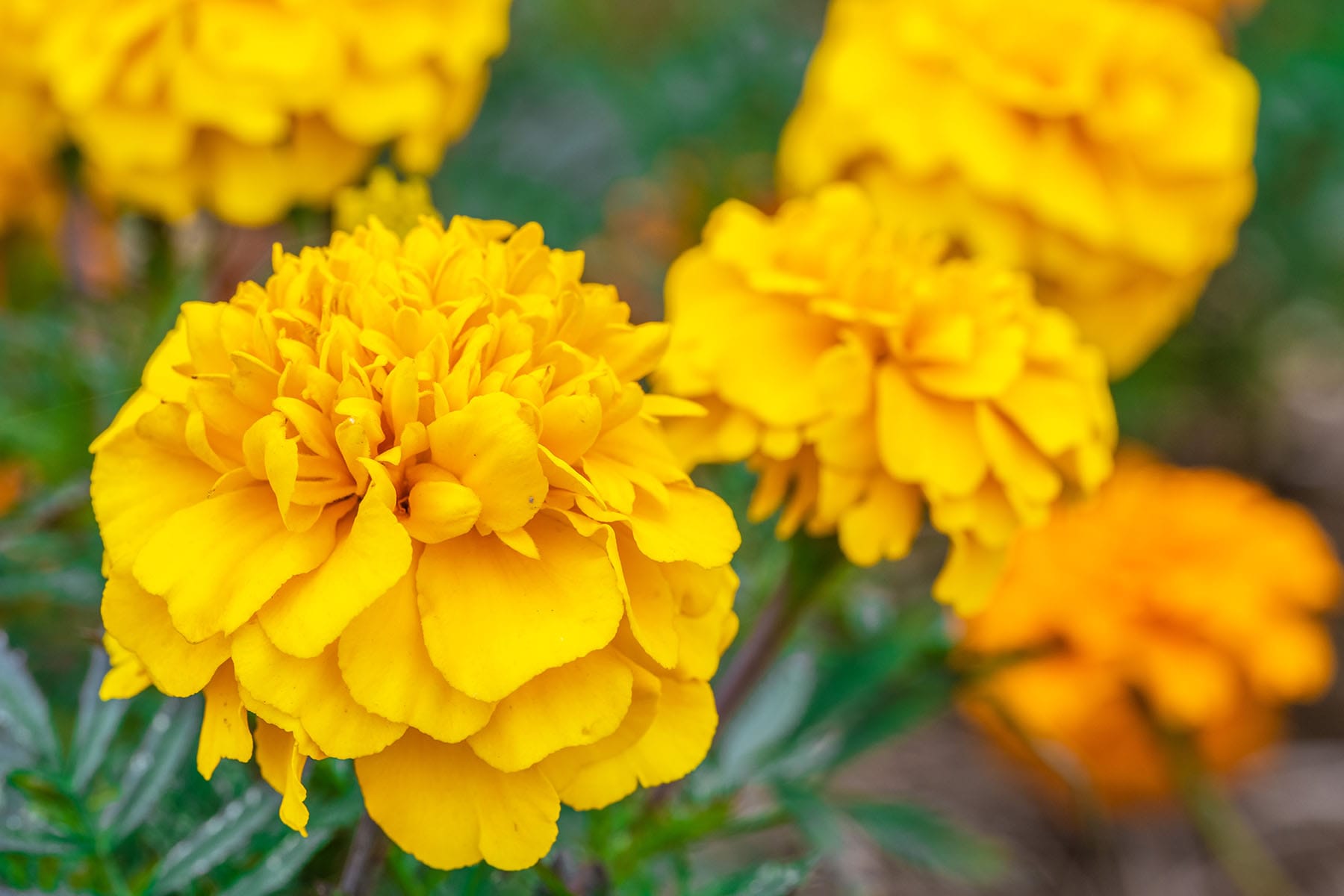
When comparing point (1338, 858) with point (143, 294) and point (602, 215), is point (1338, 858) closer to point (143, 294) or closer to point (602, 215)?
point (602, 215)

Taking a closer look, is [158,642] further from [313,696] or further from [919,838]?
[919,838]

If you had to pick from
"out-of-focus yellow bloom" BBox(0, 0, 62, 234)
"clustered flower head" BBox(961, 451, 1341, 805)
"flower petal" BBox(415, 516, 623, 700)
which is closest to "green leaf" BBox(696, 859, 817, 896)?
"flower petal" BBox(415, 516, 623, 700)

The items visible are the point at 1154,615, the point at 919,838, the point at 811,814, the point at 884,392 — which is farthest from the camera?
the point at 1154,615

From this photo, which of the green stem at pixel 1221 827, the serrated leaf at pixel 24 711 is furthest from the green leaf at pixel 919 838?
the serrated leaf at pixel 24 711

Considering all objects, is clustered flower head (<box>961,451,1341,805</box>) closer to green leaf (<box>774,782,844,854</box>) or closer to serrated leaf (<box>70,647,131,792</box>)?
green leaf (<box>774,782,844,854</box>)

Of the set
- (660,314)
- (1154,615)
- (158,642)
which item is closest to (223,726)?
(158,642)
